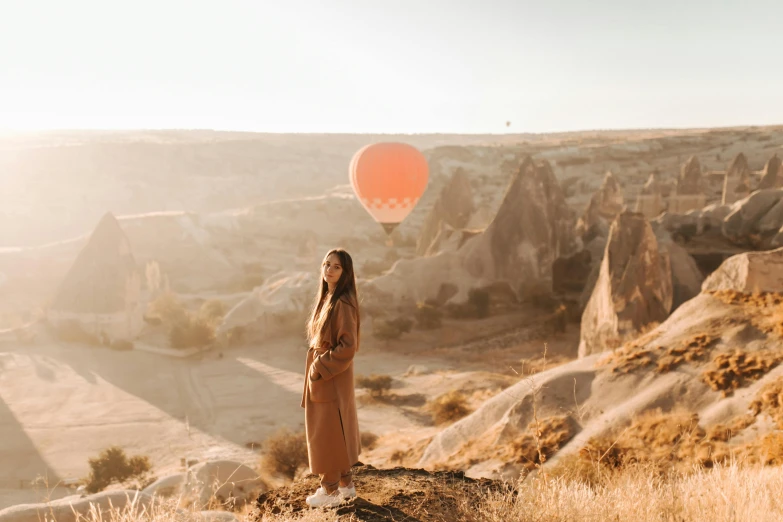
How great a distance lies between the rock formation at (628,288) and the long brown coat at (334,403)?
12259 mm

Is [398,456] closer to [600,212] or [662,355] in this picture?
[662,355]

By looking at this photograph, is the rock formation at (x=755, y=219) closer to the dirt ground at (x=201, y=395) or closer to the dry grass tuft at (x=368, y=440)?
the dirt ground at (x=201, y=395)

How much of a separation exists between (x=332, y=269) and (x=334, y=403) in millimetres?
1031

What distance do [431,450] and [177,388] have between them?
1276 cm

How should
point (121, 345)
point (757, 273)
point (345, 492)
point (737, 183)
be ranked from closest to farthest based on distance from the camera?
point (345, 492) < point (757, 273) < point (121, 345) < point (737, 183)

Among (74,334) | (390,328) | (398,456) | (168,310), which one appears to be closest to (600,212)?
(390,328)

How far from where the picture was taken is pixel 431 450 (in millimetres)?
10203

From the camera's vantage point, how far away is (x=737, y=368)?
7930 millimetres

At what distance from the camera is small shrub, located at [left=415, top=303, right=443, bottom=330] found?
24.8m

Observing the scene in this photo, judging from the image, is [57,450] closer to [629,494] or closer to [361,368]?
[361,368]

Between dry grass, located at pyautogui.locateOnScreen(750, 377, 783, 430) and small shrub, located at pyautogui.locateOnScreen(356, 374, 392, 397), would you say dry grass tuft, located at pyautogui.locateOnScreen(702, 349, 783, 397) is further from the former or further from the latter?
small shrub, located at pyautogui.locateOnScreen(356, 374, 392, 397)

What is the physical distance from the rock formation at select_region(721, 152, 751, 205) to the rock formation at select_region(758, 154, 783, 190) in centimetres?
88

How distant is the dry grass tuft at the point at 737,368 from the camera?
Answer: 773 cm

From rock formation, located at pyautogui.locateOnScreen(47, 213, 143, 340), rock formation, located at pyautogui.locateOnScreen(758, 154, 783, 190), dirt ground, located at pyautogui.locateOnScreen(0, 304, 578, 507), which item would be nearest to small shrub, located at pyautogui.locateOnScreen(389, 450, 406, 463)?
dirt ground, located at pyautogui.locateOnScreen(0, 304, 578, 507)
